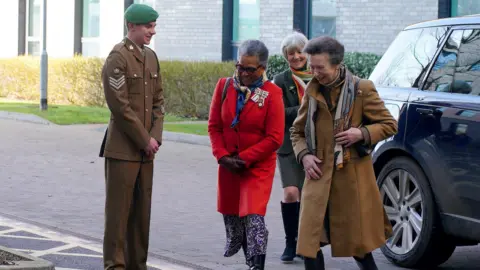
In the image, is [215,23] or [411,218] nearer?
[411,218]

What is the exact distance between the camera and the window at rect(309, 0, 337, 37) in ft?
72.7

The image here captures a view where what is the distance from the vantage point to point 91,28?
101 ft

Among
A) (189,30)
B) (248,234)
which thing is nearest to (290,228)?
(248,234)

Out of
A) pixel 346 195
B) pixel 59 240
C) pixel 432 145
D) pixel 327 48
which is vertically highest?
pixel 327 48

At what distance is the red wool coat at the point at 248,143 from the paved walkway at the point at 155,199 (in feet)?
3.19

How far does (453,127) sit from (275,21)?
1625 cm

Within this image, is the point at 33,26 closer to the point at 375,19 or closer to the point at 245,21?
the point at 245,21

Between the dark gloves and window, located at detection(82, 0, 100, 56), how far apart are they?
23.4 meters

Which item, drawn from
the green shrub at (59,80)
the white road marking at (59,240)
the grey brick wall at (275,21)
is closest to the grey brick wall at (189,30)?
the grey brick wall at (275,21)

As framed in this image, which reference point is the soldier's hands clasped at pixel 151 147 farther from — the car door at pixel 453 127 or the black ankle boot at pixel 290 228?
the car door at pixel 453 127

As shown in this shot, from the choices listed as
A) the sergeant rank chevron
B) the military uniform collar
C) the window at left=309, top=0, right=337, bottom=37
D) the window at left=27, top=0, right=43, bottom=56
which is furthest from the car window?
the window at left=27, top=0, right=43, bottom=56

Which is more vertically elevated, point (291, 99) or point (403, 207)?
point (291, 99)

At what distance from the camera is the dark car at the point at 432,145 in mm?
7324

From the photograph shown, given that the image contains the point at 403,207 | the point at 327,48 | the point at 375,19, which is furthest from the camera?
the point at 375,19
